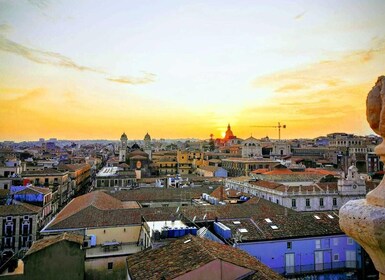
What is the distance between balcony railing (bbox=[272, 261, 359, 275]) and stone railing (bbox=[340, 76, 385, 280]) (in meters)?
18.9

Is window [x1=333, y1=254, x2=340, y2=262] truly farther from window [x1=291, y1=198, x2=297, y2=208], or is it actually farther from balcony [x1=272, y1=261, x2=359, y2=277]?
window [x1=291, y1=198, x2=297, y2=208]

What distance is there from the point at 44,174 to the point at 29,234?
21.5m

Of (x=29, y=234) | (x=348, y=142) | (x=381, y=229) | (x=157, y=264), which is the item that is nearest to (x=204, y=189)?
(x=29, y=234)

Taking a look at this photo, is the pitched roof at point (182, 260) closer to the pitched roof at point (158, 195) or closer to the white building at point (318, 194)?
the pitched roof at point (158, 195)

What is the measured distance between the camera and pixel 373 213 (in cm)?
234

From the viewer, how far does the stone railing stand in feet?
7.55

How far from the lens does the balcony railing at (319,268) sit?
65.2ft

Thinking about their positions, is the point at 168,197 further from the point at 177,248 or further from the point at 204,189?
the point at 177,248

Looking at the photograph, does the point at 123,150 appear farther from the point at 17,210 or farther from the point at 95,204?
the point at 95,204

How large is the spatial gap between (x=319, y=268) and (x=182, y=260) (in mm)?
12278

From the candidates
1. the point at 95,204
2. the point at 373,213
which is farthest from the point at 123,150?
the point at 373,213

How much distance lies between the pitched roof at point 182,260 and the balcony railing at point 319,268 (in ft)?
24.6

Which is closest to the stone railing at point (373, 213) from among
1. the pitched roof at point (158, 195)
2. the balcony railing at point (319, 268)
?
the balcony railing at point (319, 268)

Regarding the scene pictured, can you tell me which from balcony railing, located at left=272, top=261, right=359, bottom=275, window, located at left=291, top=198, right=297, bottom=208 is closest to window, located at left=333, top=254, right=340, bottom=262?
balcony railing, located at left=272, top=261, right=359, bottom=275
